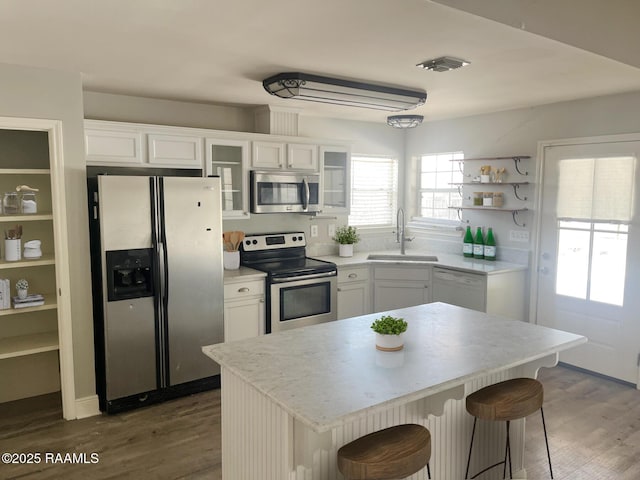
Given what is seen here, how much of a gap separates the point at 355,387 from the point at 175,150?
112 inches

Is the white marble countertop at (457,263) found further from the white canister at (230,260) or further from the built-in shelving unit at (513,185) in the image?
the white canister at (230,260)

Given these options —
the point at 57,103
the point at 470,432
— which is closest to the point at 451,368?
the point at 470,432

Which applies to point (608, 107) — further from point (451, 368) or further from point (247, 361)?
point (247, 361)

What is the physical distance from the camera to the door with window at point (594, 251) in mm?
4039

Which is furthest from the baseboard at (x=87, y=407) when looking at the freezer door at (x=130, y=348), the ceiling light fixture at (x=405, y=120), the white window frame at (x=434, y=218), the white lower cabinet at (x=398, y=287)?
the white window frame at (x=434, y=218)

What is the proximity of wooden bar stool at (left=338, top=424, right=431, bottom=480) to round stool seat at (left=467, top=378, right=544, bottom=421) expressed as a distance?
0.39 metres

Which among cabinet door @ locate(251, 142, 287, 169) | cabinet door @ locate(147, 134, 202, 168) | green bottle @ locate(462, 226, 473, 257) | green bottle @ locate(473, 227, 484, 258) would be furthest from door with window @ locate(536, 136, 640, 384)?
cabinet door @ locate(147, 134, 202, 168)

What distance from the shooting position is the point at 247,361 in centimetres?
216

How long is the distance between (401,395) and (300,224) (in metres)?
3.46

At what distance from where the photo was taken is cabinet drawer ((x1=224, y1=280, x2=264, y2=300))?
13.4 feet

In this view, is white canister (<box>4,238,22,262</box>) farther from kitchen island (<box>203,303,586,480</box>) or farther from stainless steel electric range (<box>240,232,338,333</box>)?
kitchen island (<box>203,303,586,480</box>)

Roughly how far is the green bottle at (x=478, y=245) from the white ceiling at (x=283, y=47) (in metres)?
1.62

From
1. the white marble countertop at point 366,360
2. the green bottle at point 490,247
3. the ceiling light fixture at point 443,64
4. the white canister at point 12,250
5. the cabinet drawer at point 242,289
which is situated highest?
the ceiling light fixture at point 443,64

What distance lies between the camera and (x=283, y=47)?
104 inches
